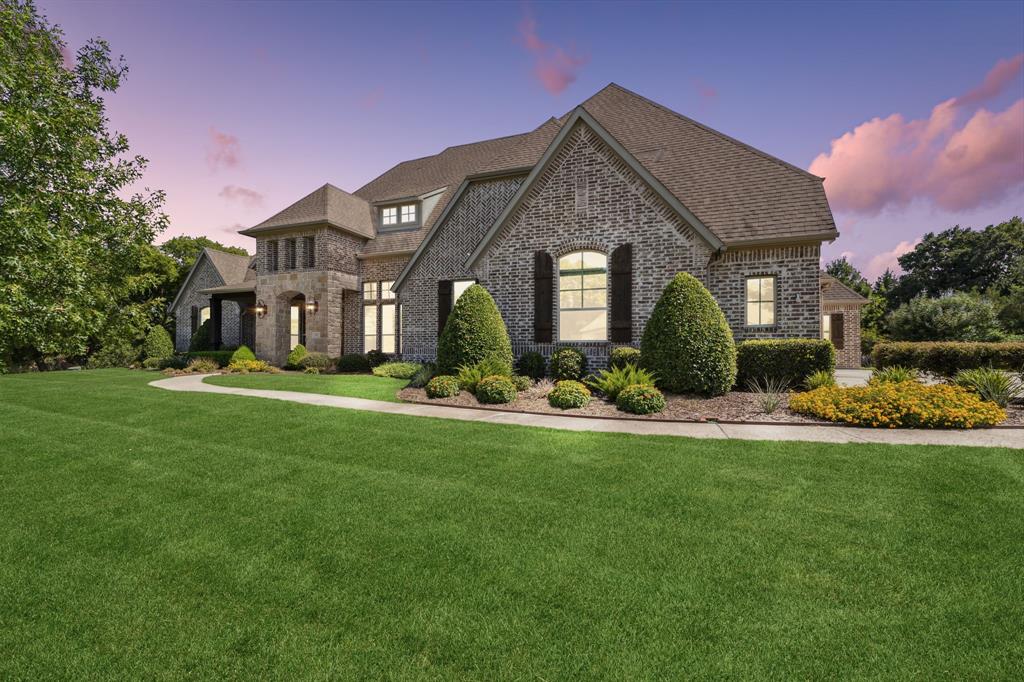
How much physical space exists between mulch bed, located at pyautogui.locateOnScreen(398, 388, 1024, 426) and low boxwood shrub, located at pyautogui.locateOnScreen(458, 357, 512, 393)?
1.06 ft

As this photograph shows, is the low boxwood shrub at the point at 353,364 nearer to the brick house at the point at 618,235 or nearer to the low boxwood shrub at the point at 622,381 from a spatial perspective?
the brick house at the point at 618,235

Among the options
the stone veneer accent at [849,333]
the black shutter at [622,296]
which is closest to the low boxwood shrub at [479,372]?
the black shutter at [622,296]

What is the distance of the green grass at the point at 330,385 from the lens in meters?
12.4

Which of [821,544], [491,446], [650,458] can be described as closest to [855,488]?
[821,544]

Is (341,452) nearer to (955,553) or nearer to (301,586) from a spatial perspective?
(301,586)

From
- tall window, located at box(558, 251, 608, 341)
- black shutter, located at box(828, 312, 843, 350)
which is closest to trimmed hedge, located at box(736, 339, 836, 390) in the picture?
tall window, located at box(558, 251, 608, 341)

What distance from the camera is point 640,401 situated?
950cm

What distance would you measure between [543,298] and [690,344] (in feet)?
16.2

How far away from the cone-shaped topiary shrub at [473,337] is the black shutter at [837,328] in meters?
20.7

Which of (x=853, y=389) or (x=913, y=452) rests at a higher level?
(x=853, y=389)

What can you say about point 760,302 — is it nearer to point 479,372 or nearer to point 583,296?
point 583,296

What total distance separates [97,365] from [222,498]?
28279 mm

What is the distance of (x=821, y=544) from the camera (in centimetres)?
385

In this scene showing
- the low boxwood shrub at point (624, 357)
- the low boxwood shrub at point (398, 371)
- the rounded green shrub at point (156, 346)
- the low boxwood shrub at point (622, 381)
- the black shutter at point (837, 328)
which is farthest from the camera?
the rounded green shrub at point (156, 346)
